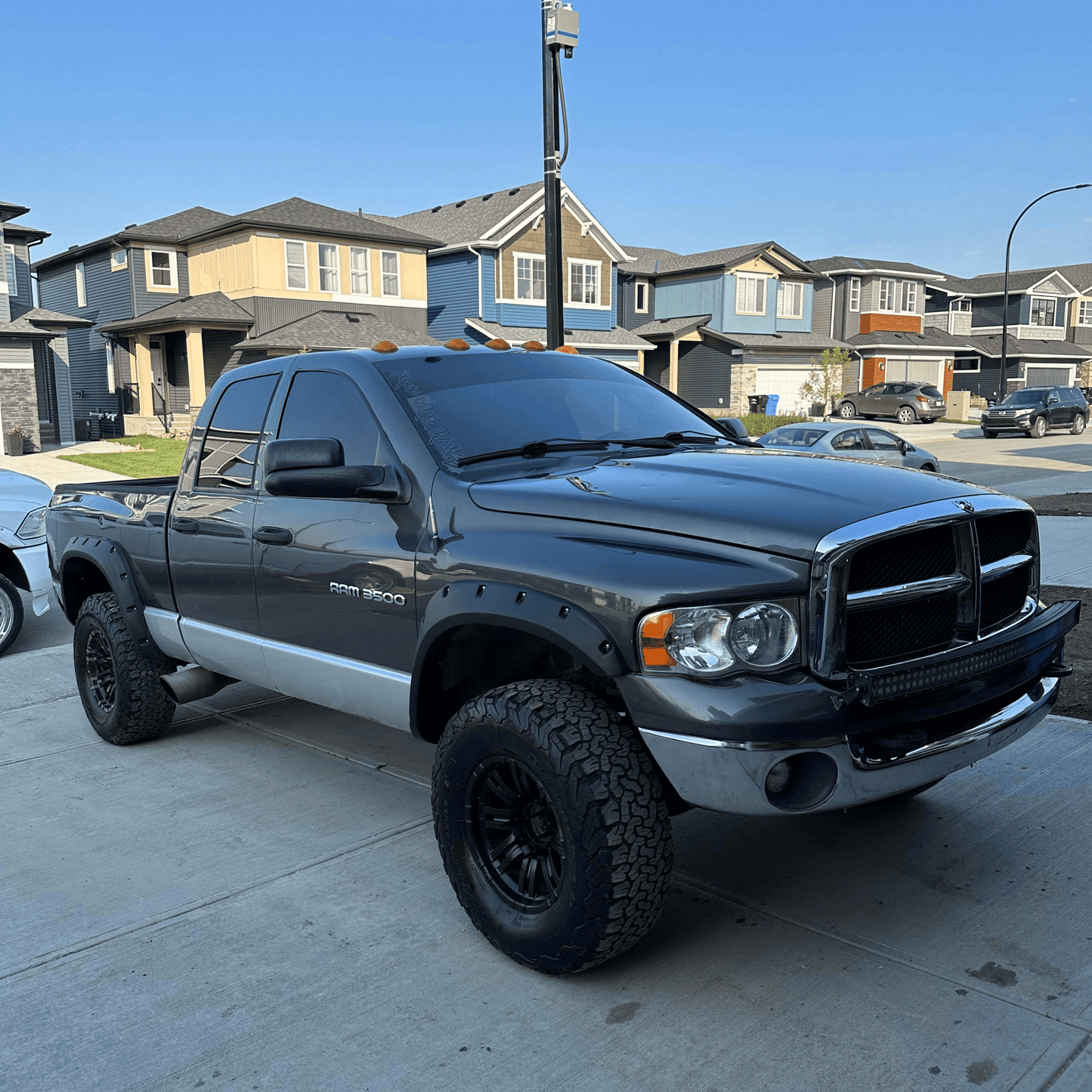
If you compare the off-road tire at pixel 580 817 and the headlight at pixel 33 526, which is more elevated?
the headlight at pixel 33 526

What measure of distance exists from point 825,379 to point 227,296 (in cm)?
2528

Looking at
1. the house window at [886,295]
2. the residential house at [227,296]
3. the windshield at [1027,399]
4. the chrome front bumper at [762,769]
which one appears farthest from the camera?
the house window at [886,295]

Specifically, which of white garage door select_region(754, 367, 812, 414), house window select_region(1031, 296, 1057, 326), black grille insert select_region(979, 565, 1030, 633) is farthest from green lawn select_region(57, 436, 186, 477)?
house window select_region(1031, 296, 1057, 326)

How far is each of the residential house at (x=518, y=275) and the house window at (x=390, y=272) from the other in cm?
245

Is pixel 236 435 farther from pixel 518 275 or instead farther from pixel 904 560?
pixel 518 275

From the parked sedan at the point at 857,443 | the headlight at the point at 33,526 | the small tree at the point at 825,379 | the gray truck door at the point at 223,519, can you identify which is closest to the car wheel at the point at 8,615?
the headlight at the point at 33,526

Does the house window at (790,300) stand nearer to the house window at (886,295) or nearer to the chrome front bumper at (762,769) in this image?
the house window at (886,295)

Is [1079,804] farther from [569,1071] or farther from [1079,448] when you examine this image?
[1079,448]

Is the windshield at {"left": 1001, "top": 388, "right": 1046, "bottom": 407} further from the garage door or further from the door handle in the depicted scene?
the door handle

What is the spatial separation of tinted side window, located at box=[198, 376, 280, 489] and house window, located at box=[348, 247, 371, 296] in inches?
1196

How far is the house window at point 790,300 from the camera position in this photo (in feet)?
154

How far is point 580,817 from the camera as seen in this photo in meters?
2.96

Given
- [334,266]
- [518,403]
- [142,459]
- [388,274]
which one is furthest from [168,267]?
[518,403]

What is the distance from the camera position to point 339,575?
399cm
